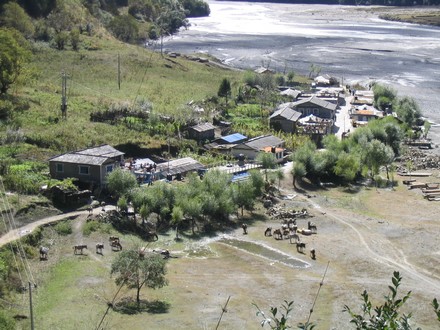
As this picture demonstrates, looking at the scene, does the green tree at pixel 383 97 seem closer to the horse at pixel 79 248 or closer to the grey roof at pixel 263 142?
the grey roof at pixel 263 142

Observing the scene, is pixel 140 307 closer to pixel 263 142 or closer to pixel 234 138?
pixel 263 142

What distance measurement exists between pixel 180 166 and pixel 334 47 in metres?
86.6

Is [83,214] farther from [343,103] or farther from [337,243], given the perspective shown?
[343,103]

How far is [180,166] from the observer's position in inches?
1975

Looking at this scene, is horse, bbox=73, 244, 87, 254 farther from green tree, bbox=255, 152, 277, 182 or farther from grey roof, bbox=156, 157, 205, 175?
green tree, bbox=255, 152, 277, 182

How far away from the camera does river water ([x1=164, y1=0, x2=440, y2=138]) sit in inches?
3967

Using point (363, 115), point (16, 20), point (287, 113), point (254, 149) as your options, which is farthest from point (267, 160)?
point (16, 20)

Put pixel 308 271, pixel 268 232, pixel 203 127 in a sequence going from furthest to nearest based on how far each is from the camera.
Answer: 1. pixel 203 127
2. pixel 268 232
3. pixel 308 271

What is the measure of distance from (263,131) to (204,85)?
20347 mm

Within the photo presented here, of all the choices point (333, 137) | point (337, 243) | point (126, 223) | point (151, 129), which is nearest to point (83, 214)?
point (126, 223)

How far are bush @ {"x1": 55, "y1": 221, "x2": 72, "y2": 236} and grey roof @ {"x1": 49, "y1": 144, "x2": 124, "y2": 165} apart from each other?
20.3 feet

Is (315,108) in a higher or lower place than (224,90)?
lower

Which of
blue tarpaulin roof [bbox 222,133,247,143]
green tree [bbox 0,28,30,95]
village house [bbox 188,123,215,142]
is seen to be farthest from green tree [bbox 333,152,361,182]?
green tree [bbox 0,28,30,95]

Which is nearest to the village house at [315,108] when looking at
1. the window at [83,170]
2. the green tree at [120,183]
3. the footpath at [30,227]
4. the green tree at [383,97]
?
the green tree at [383,97]
